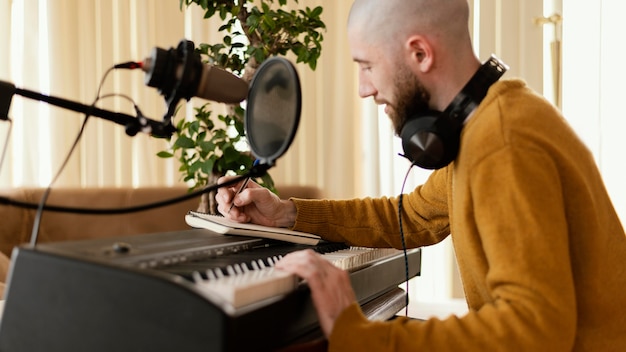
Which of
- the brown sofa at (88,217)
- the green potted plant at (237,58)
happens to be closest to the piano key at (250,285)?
the green potted plant at (237,58)

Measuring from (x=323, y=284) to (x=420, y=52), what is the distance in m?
0.45

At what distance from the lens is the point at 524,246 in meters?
0.80

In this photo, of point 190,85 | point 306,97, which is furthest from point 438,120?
point 306,97

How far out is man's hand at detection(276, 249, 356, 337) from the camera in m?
0.80

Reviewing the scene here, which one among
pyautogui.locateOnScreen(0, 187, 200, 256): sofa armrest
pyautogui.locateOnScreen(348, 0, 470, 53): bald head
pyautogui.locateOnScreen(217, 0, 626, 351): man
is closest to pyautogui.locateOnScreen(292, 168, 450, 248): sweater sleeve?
pyautogui.locateOnScreen(217, 0, 626, 351): man

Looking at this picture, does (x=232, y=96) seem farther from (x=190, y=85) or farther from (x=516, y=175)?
(x=516, y=175)

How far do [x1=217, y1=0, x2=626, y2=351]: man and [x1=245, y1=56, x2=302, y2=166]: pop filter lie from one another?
17 centimetres

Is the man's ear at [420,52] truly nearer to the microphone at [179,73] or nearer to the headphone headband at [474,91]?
the headphone headband at [474,91]

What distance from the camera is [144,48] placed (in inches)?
108

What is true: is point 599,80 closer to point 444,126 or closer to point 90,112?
point 444,126

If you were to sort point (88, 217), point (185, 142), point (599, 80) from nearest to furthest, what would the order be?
point (185, 142), point (88, 217), point (599, 80)

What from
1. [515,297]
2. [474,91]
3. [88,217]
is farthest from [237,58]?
[515,297]

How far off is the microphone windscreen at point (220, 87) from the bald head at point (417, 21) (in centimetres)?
28

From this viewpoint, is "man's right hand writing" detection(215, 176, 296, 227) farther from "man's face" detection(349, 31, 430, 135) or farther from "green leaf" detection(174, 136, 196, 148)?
"green leaf" detection(174, 136, 196, 148)
